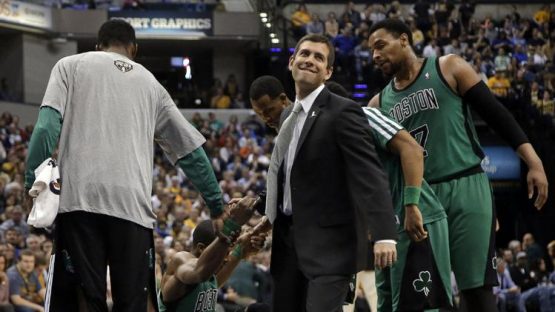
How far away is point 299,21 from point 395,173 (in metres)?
23.3

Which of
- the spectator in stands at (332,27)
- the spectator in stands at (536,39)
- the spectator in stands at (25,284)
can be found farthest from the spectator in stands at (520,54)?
the spectator in stands at (25,284)

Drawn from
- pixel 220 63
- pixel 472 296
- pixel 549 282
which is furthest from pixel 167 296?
pixel 220 63

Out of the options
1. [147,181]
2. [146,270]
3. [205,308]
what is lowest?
[205,308]

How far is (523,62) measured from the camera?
27.8m

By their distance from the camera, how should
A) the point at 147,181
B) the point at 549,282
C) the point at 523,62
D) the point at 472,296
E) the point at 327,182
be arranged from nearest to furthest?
the point at 327,182, the point at 147,181, the point at 472,296, the point at 549,282, the point at 523,62

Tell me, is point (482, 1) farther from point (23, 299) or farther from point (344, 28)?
point (23, 299)

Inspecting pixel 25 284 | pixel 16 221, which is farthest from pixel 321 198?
pixel 16 221

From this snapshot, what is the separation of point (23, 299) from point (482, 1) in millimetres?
22134

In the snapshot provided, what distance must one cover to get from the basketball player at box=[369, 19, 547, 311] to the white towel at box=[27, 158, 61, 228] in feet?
7.35

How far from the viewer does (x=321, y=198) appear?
5.91 m

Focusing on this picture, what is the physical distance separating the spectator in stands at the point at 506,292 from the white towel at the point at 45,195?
36.3 ft

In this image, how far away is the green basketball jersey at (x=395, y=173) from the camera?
649 cm

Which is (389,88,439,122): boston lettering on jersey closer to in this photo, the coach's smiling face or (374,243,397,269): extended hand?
the coach's smiling face

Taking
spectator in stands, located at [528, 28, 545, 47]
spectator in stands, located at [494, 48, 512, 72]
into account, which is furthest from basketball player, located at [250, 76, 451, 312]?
spectator in stands, located at [528, 28, 545, 47]
